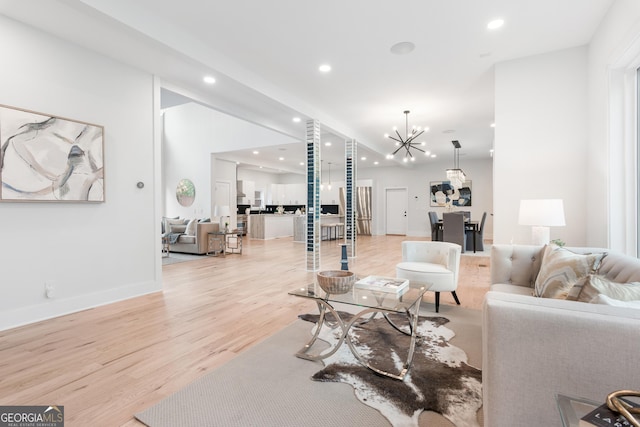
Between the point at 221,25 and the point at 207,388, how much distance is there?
3.23m

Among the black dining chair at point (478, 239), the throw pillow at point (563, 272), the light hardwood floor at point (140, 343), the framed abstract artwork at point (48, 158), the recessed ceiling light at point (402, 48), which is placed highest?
the recessed ceiling light at point (402, 48)

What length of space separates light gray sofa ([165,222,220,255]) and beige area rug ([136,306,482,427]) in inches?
211

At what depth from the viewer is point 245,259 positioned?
21.7ft

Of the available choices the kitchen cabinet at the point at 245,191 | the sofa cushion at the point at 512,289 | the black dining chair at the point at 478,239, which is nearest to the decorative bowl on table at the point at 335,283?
the sofa cushion at the point at 512,289

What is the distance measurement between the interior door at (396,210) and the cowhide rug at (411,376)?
9.97 meters

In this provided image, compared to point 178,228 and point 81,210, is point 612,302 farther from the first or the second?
point 178,228

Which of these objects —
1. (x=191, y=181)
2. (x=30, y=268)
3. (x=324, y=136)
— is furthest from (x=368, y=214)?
(x=30, y=268)

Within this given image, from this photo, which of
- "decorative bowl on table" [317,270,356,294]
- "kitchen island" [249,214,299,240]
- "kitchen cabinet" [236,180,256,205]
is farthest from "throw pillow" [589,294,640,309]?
"kitchen cabinet" [236,180,256,205]

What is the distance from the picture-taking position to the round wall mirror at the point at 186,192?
958cm

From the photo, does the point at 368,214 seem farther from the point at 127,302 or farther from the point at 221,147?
the point at 127,302

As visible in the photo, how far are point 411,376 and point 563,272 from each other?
1224mm

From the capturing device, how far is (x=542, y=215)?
293cm

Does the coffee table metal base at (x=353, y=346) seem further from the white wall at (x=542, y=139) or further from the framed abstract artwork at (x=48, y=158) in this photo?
the framed abstract artwork at (x=48, y=158)

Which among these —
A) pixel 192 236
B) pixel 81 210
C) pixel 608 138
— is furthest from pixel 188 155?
pixel 608 138
